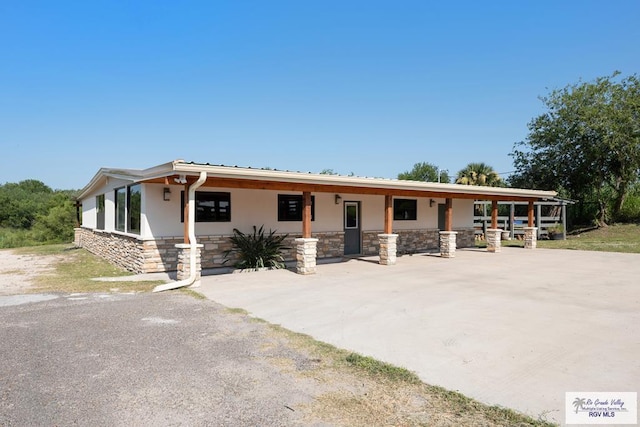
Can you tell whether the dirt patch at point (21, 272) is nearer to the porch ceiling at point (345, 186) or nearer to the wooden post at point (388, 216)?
the porch ceiling at point (345, 186)

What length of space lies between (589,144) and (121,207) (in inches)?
978

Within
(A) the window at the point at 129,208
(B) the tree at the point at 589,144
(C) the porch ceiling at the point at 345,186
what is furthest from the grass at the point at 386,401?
(B) the tree at the point at 589,144

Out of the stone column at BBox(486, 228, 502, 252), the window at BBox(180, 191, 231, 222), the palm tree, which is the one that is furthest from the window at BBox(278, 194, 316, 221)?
the palm tree

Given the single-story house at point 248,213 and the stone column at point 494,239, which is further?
the stone column at point 494,239

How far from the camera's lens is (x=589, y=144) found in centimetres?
2312

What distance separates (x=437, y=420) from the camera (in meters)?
2.96

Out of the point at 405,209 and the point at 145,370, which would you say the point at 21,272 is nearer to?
the point at 145,370

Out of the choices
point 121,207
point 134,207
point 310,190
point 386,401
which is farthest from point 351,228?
point 386,401

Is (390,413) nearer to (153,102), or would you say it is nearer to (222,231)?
(222,231)

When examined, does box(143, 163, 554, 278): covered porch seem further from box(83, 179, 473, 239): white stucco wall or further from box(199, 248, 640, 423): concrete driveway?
box(199, 248, 640, 423): concrete driveway

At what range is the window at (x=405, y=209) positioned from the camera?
49.6 feet

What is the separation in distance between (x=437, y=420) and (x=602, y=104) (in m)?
26.1

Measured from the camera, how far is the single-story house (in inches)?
359

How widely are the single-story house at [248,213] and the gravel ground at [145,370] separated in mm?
3222
